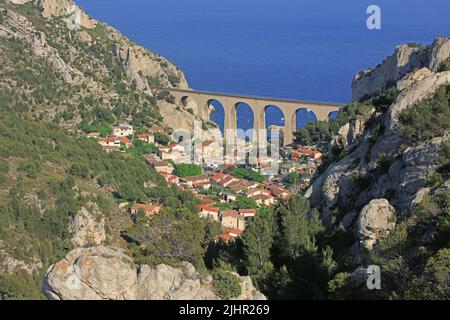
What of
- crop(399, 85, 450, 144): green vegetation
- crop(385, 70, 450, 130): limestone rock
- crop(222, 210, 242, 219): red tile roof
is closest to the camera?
crop(399, 85, 450, 144): green vegetation

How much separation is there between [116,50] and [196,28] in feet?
218

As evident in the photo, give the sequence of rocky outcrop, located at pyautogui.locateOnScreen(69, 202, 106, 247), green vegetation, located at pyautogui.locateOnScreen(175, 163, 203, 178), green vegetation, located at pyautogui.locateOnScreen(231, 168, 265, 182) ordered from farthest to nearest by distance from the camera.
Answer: green vegetation, located at pyautogui.locateOnScreen(231, 168, 265, 182)
green vegetation, located at pyautogui.locateOnScreen(175, 163, 203, 178)
rocky outcrop, located at pyautogui.locateOnScreen(69, 202, 106, 247)

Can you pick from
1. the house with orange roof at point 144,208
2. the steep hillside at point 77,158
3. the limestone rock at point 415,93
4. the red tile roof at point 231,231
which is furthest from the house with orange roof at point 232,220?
the limestone rock at point 415,93

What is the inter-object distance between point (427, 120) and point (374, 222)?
324cm

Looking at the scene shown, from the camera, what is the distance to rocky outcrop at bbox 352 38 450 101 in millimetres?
34906

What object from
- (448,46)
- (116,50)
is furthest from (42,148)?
(116,50)

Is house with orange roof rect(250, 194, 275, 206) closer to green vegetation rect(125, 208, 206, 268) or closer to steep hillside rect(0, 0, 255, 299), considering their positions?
steep hillside rect(0, 0, 255, 299)

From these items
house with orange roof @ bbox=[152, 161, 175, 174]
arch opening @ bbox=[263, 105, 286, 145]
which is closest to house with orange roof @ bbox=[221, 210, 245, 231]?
house with orange roof @ bbox=[152, 161, 175, 174]

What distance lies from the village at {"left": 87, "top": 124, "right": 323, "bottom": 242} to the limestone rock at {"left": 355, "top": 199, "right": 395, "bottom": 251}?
15349 mm

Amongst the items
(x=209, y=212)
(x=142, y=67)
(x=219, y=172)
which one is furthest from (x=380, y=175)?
(x=142, y=67)

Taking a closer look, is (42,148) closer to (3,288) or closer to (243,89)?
(3,288)

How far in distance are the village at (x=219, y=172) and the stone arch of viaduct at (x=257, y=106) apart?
8.35ft

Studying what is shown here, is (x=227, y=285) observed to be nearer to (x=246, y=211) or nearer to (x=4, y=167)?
(x=4, y=167)

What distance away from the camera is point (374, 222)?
12883 mm
